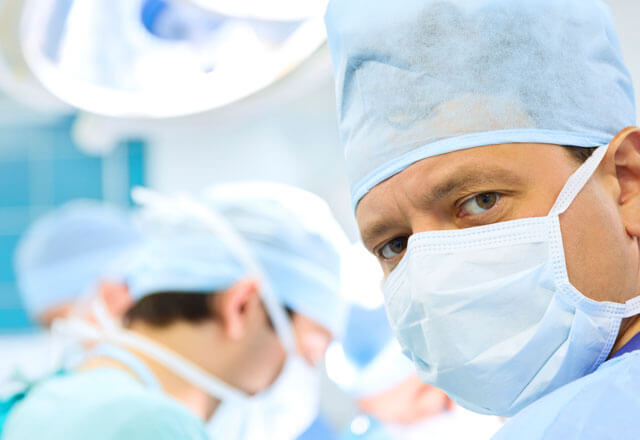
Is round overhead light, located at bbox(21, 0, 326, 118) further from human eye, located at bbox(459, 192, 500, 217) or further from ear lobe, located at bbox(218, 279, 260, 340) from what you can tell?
human eye, located at bbox(459, 192, 500, 217)

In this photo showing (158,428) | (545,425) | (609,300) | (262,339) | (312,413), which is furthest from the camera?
(312,413)

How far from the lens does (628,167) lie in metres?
0.97

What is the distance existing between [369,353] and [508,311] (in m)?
0.99

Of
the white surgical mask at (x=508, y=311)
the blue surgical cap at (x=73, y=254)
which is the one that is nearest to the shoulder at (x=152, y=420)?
the white surgical mask at (x=508, y=311)

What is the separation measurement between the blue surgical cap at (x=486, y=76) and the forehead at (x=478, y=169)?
0.04 ft

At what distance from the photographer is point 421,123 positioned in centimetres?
101

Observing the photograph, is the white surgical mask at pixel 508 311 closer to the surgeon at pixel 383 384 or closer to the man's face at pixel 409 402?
the surgeon at pixel 383 384

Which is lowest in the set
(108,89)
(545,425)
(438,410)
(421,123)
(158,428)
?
(438,410)

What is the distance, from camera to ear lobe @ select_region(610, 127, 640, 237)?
959 millimetres

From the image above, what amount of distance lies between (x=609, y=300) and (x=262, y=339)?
103 centimetres

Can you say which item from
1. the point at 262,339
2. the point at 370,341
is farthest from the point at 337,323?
the point at 262,339

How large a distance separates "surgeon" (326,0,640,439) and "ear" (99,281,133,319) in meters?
1.75

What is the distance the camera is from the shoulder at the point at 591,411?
711 millimetres

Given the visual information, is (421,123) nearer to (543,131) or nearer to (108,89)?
(543,131)
